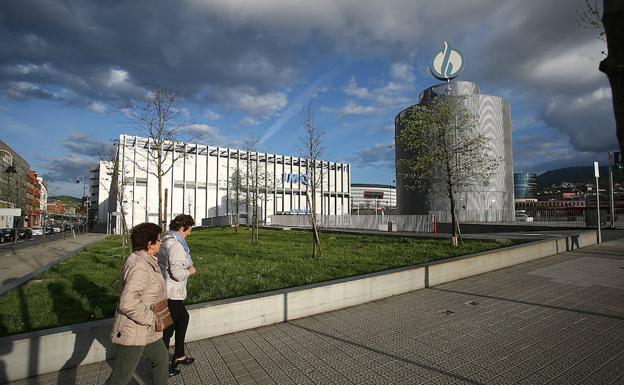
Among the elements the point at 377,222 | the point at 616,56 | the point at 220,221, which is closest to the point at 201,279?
the point at 616,56

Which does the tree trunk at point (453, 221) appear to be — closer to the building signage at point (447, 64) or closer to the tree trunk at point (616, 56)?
the tree trunk at point (616, 56)

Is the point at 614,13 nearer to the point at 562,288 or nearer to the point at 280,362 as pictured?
the point at 280,362

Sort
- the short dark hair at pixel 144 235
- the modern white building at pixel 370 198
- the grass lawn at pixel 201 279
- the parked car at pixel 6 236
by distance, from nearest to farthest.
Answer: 1. the short dark hair at pixel 144 235
2. the grass lawn at pixel 201 279
3. the parked car at pixel 6 236
4. the modern white building at pixel 370 198

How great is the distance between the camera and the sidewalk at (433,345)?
159 inches

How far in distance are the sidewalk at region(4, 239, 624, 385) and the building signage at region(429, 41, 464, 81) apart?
4356cm

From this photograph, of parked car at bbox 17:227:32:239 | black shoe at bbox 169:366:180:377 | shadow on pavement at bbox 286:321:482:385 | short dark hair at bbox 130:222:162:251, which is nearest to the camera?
short dark hair at bbox 130:222:162:251

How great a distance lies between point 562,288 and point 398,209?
4561 cm

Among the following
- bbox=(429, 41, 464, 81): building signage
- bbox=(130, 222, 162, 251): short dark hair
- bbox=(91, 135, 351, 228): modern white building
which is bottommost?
bbox=(130, 222, 162, 251): short dark hair

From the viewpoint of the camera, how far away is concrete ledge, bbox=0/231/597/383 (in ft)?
13.5

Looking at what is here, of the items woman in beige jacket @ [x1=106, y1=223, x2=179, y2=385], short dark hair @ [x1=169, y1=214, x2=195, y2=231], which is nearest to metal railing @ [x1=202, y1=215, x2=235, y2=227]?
short dark hair @ [x1=169, y1=214, x2=195, y2=231]

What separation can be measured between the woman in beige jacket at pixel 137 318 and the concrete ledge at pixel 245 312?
1778 millimetres

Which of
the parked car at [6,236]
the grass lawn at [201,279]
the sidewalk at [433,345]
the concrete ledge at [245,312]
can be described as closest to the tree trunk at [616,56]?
the sidewalk at [433,345]

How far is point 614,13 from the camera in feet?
7.07

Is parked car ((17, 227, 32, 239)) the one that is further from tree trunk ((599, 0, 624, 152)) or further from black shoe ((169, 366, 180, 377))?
tree trunk ((599, 0, 624, 152))
